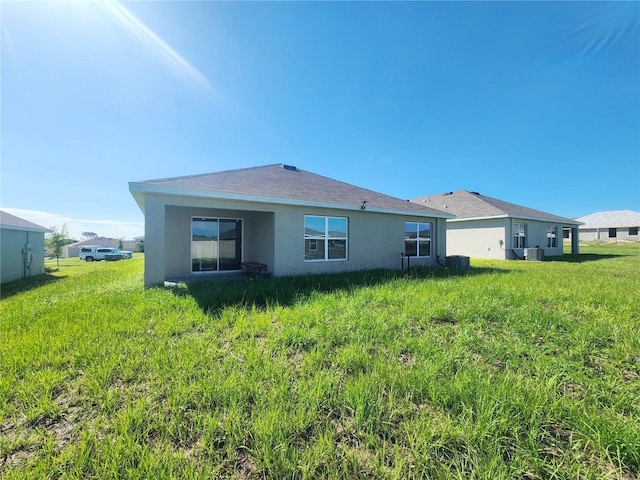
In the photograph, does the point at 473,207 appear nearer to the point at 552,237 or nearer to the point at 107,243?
the point at 552,237

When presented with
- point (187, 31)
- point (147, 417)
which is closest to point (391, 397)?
point (147, 417)

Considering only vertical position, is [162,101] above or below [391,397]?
above

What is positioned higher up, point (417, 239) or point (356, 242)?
point (417, 239)

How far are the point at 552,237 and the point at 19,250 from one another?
37.0 metres

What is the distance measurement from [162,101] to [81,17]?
124 inches

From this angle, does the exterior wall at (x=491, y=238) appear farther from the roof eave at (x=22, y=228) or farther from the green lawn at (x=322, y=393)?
the roof eave at (x=22, y=228)

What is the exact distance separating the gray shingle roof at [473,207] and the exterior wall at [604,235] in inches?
1188

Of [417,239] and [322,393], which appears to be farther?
[417,239]

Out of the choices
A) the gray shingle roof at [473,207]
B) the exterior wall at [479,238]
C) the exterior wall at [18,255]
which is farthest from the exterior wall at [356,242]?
the exterior wall at [18,255]

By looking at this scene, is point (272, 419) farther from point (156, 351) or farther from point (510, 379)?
point (510, 379)

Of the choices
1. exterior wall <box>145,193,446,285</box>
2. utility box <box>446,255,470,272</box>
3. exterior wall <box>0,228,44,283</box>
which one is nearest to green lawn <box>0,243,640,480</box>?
exterior wall <box>145,193,446,285</box>

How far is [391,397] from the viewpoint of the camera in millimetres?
2732

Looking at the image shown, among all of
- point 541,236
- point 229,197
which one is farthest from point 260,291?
point 541,236

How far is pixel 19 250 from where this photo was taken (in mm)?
13445
